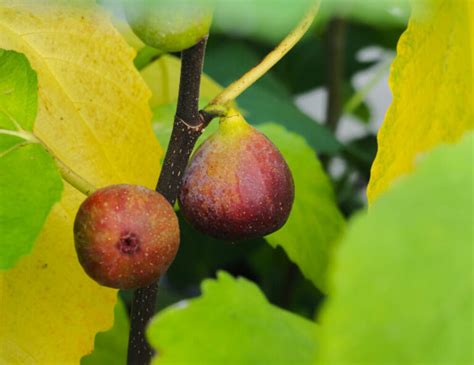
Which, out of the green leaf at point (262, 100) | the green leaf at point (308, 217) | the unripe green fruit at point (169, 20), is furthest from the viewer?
the green leaf at point (262, 100)

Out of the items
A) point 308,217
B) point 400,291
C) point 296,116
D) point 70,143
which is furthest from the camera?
point 296,116

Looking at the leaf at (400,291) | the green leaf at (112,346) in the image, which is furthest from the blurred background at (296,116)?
the leaf at (400,291)

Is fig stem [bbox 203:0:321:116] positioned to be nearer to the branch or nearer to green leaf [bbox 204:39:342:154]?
the branch

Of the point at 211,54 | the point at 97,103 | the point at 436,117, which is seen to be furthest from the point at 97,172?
the point at 211,54

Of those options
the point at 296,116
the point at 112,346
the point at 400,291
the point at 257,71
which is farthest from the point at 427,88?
the point at 296,116

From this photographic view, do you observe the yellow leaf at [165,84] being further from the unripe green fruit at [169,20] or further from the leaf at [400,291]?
the leaf at [400,291]

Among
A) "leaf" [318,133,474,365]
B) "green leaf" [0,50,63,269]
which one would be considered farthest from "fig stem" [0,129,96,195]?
"leaf" [318,133,474,365]

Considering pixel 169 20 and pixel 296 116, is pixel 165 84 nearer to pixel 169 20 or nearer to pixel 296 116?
pixel 296 116
